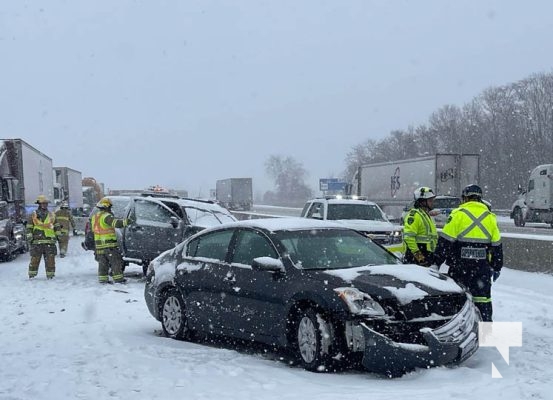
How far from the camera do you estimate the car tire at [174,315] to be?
8258 millimetres

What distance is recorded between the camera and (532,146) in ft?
217

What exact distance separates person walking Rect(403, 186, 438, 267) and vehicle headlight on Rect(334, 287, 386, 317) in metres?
2.51

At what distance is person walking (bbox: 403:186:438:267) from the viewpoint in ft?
28.4

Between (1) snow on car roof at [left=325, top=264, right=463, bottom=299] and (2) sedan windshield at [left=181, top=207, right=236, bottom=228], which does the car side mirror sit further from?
(2) sedan windshield at [left=181, top=207, right=236, bottom=228]

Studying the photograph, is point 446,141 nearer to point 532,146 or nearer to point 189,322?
point 532,146

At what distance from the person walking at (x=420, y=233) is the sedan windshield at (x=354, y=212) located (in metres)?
7.72

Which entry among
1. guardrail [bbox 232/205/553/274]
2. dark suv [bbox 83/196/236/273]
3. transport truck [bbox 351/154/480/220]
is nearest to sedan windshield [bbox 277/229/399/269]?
dark suv [bbox 83/196/236/273]

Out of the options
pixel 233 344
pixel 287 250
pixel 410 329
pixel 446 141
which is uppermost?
pixel 446 141

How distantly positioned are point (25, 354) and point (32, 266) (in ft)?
27.1

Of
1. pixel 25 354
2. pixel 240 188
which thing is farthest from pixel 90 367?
pixel 240 188

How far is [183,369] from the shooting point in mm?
6555

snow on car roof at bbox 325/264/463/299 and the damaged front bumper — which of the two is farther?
snow on car roof at bbox 325/264/463/299

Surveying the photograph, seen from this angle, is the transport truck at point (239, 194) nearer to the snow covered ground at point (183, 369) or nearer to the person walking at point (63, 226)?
the person walking at point (63, 226)

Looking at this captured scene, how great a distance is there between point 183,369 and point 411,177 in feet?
100
